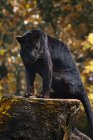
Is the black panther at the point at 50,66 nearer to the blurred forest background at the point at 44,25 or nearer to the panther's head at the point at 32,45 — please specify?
the panther's head at the point at 32,45

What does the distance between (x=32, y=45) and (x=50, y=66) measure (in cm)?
47

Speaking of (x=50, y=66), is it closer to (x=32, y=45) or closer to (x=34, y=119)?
(x=32, y=45)

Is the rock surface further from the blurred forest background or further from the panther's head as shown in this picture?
the blurred forest background

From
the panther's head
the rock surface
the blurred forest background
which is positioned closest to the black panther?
the panther's head

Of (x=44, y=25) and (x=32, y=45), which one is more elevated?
(x=44, y=25)

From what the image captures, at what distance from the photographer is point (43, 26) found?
957 inches

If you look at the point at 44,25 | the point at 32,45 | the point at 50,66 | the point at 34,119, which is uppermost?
the point at 44,25

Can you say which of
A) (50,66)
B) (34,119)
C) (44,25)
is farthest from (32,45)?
(44,25)

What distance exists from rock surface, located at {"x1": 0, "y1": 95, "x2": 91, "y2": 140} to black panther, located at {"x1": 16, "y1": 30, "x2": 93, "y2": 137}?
13.7 inches

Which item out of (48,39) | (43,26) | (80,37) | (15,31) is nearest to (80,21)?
(80,37)

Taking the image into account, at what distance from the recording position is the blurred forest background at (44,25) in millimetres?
21603

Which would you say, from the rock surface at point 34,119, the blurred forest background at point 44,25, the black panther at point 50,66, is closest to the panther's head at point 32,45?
the black panther at point 50,66

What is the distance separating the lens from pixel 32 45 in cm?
706

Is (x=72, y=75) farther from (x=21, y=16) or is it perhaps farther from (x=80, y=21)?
(x=21, y=16)
